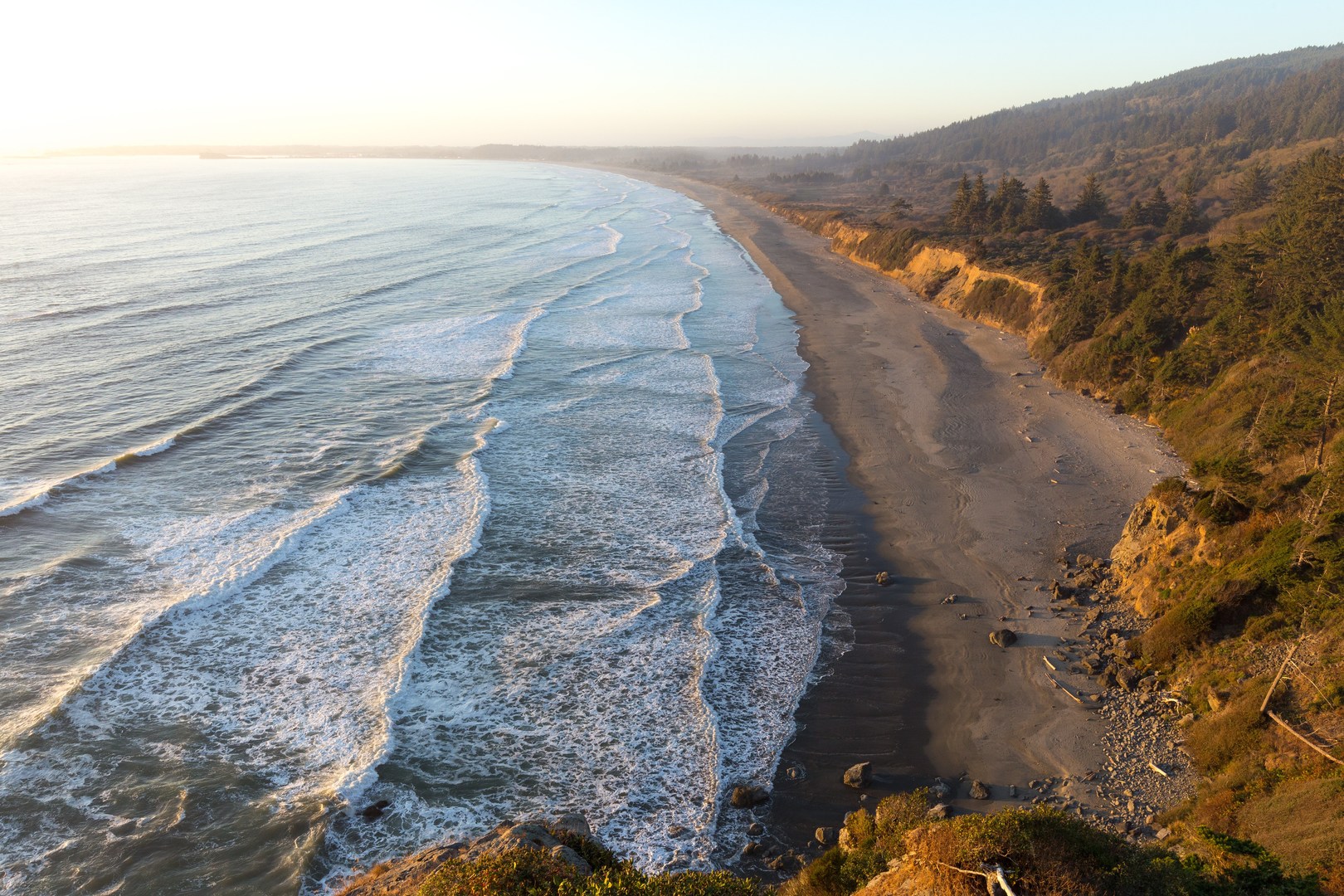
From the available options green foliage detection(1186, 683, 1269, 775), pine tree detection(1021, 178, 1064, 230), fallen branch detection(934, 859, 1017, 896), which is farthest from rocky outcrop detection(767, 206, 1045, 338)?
fallen branch detection(934, 859, 1017, 896)

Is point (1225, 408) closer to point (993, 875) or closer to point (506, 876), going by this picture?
point (993, 875)

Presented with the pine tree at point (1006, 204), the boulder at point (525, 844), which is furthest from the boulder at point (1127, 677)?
the pine tree at point (1006, 204)

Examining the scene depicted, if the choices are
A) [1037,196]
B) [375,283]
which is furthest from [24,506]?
[1037,196]

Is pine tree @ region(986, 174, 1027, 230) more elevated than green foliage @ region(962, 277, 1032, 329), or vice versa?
pine tree @ region(986, 174, 1027, 230)

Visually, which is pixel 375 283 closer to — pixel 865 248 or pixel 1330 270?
pixel 865 248

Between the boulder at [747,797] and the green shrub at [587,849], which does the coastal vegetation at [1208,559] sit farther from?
the boulder at [747,797]

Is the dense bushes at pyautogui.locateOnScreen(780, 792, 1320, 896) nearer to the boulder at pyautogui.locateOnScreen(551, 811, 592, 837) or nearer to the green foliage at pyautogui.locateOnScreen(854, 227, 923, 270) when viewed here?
the boulder at pyautogui.locateOnScreen(551, 811, 592, 837)
